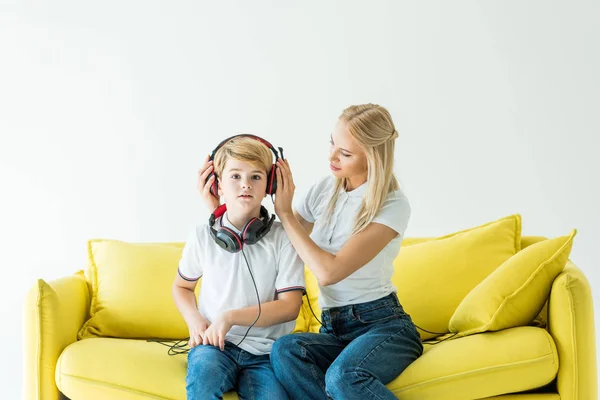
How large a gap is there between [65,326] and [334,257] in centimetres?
106

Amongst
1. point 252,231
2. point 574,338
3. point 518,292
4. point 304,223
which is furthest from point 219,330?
point 574,338

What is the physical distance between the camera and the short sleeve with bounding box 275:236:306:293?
7.59 ft

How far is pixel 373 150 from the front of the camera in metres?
2.37

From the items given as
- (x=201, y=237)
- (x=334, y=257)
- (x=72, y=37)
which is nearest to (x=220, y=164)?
(x=201, y=237)

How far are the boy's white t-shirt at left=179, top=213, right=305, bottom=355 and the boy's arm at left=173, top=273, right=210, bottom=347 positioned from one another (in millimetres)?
41

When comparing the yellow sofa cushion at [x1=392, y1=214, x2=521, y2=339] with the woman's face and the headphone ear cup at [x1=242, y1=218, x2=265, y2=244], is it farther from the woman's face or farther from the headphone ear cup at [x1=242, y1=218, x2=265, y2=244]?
the headphone ear cup at [x1=242, y1=218, x2=265, y2=244]

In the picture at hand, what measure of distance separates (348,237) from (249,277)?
351 mm

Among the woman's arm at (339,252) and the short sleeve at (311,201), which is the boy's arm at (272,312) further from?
the short sleeve at (311,201)

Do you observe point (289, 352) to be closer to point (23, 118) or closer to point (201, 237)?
point (201, 237)

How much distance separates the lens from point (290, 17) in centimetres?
383

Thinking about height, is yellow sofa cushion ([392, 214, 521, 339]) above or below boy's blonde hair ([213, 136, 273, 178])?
below

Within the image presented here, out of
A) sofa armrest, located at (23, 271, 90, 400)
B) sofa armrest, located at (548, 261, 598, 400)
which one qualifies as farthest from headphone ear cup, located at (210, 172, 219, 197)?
sofa armrest, located at (548, 261, 598, 400)

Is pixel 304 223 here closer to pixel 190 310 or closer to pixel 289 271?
pixel 289 271

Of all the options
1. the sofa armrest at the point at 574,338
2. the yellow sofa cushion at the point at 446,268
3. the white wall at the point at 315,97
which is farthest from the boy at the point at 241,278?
the white wall at the point at 315,97
